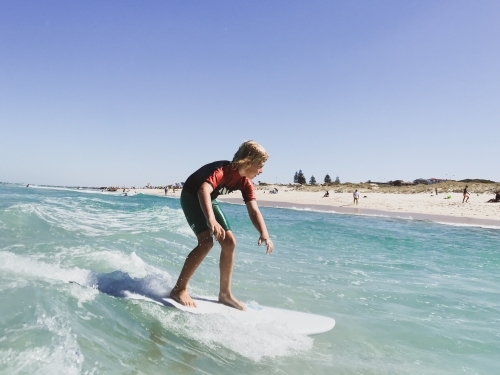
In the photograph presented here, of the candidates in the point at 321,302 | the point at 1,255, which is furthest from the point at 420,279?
the point at 1,255

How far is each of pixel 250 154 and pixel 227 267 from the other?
3.89 feet

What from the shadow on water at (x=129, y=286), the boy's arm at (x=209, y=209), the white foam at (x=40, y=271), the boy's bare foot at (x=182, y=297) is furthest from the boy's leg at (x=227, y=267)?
the white foam at (x=40, y=271)

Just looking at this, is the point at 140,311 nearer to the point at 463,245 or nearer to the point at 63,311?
the point at 63,311

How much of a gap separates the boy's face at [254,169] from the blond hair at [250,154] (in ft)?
0.10

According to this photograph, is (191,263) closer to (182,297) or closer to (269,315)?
(182,297)

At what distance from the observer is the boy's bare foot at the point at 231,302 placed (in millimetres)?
3783

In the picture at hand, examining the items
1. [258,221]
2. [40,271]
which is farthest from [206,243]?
[40,271]

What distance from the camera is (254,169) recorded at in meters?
3.83

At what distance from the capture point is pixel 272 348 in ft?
9.57

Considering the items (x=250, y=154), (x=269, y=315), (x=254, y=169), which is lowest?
(x=269, y=315)

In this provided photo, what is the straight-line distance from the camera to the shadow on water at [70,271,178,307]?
3.64m

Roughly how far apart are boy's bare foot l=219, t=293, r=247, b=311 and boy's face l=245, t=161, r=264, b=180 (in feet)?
4.18

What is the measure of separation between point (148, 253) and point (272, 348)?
477 cm

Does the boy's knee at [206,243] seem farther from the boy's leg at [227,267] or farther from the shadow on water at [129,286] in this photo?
the shadow on water at [129,286]
